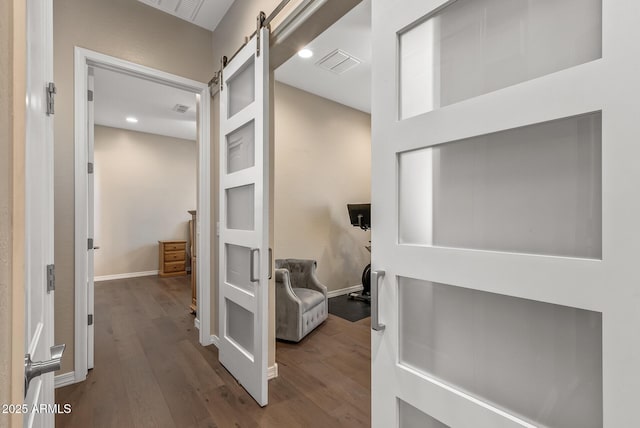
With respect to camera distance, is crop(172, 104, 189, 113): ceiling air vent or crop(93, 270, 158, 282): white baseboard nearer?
crop(172, 104, 189, 113): ceiling air vent

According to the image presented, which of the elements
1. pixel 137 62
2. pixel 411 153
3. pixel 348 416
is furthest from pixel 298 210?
pixel 411 153

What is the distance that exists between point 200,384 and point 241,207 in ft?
4.30

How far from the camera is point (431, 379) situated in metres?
0.88

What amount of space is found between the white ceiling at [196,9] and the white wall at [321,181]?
4.15 feet

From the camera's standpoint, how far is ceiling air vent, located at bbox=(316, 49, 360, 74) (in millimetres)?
3110

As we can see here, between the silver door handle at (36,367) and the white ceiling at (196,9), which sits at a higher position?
the white ceiling at (196,9)

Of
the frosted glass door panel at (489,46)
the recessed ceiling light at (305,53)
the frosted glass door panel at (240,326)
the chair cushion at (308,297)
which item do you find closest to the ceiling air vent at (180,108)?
the recessed ceiling light at (305,53)

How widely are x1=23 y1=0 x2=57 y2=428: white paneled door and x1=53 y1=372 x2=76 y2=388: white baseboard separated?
4.04ft

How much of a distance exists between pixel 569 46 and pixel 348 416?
2.02 meters

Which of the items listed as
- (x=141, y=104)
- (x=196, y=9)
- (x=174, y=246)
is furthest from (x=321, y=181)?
(x=174, y=246)

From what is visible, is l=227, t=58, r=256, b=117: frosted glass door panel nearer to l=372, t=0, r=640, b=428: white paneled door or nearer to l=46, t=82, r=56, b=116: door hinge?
l=46, t=82, r=56, b=116: door hinge

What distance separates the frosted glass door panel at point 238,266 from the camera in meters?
2.03

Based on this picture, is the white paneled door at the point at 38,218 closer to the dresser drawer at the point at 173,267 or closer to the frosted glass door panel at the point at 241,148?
the frosted glass door panel at the point at 241,148

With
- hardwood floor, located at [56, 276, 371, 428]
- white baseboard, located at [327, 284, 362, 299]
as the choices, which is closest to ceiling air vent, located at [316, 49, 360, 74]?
hardwood floor, located at [56, 276, 371, 428]
